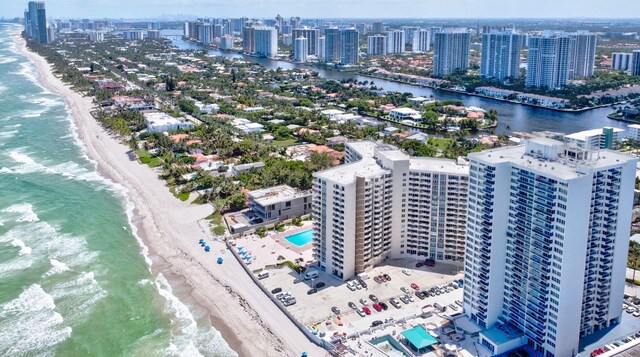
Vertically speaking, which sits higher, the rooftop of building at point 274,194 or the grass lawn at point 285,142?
the grass lawn at point 285,142

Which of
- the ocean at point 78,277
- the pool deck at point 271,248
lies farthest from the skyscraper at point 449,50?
the pool deck at point 271,248

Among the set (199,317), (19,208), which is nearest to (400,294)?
(199,317)

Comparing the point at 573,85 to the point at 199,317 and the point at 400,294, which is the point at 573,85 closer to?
the point at 400,294

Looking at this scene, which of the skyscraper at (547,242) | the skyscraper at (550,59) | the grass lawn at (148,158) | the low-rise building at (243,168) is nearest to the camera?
the skyscraper at (547,242)

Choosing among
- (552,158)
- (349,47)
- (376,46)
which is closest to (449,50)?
(349,47)

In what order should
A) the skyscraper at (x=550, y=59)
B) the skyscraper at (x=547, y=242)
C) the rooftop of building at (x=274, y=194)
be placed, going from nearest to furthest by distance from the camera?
1. the skyscraper at (x=547, y=242)
2. the rooftop of building at (x=274, y=194)
3. the skyscraper at (x=550, y=59)

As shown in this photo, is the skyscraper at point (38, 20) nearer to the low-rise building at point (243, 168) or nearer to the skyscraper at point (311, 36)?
the skyscraper at point (311, 36)
